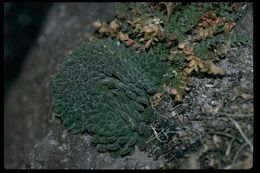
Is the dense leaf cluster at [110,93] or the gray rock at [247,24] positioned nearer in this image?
the dense leaf cluster at [110,93]

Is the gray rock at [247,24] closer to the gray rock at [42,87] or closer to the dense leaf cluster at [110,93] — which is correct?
the dense leaf cluster at [110,93]

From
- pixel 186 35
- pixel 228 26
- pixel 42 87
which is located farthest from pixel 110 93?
pixel 42 87

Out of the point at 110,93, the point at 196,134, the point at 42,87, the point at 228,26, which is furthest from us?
the point at 42,87

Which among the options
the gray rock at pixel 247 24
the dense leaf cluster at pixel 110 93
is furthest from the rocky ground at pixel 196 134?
the dense leaf cluster at pixel 110 93

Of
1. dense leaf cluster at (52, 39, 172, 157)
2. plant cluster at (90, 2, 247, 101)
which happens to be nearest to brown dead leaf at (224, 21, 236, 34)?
plant cluster at (90, 2, 247, 101)

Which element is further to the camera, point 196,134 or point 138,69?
point 138,69

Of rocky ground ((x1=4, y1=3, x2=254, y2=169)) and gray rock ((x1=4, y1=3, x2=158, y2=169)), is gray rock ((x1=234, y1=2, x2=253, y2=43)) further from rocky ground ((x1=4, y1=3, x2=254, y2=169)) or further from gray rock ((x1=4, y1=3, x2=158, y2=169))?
gray rock ((x1=4, y1=3, x2=158, y2=169))

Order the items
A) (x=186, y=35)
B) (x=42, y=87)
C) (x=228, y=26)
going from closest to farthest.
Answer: (x=228, y=26) < (x=186, y=35) < (x=42, y=87)

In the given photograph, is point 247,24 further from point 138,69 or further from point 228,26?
point 138,69

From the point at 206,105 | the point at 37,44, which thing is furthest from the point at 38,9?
the point at 206,105

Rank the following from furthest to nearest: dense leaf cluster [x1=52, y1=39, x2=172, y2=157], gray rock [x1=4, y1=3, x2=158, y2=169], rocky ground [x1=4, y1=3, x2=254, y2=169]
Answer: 1. gray rock [x1=4, y1=3, x2=158, y2=169]
2. dense leaf cluster [x1=52, y1=39, x2=172, y2=157]
3. rocky ground [x1=4, y1=3, x2=254, y2=169]

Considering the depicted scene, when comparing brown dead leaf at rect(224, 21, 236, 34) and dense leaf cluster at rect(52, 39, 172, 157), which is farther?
brown dead leaf at rect(224, 21, 236, 34)
